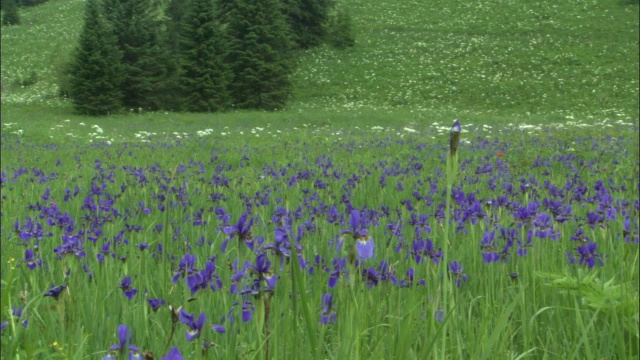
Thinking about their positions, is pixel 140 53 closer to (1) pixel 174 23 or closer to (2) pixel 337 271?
(1) pixel 174 23

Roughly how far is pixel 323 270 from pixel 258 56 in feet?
87.1

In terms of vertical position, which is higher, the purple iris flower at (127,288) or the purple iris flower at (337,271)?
the purple iris flower at (337,271)

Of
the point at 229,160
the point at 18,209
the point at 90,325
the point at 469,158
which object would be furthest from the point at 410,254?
the point at 229,160

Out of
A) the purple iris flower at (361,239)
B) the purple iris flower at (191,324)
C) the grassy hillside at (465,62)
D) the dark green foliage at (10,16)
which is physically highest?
the dark green foliage at (10,16)

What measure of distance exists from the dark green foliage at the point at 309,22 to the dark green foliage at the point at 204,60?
8284 millimetres

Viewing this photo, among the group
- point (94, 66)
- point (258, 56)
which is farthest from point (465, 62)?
point (94, 66)

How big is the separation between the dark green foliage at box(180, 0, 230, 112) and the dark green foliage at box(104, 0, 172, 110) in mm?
1296

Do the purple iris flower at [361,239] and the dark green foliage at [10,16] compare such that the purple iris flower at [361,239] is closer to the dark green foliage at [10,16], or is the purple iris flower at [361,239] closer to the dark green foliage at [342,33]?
the dark green foliage at [342,33]

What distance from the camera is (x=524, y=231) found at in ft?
7.54

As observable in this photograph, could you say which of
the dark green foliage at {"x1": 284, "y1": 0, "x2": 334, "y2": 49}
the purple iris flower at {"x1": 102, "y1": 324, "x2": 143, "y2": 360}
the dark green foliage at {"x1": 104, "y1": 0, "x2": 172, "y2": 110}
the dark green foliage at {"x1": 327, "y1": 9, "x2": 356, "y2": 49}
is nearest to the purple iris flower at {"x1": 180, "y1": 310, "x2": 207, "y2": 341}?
the purple iris flower at {"x1": 102, "y1": 324, "x2": 143, "y2": 360}

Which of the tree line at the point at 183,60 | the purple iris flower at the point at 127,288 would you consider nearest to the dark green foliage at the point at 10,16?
the tree line at the point at 183,60

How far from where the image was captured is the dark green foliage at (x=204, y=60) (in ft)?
89.6

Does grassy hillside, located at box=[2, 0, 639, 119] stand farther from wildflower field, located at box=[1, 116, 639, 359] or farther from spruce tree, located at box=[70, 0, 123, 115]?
wildflower field, located at box=[1, 116, 639, 359]

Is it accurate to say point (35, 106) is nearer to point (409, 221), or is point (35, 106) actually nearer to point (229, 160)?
point (229, 160)
